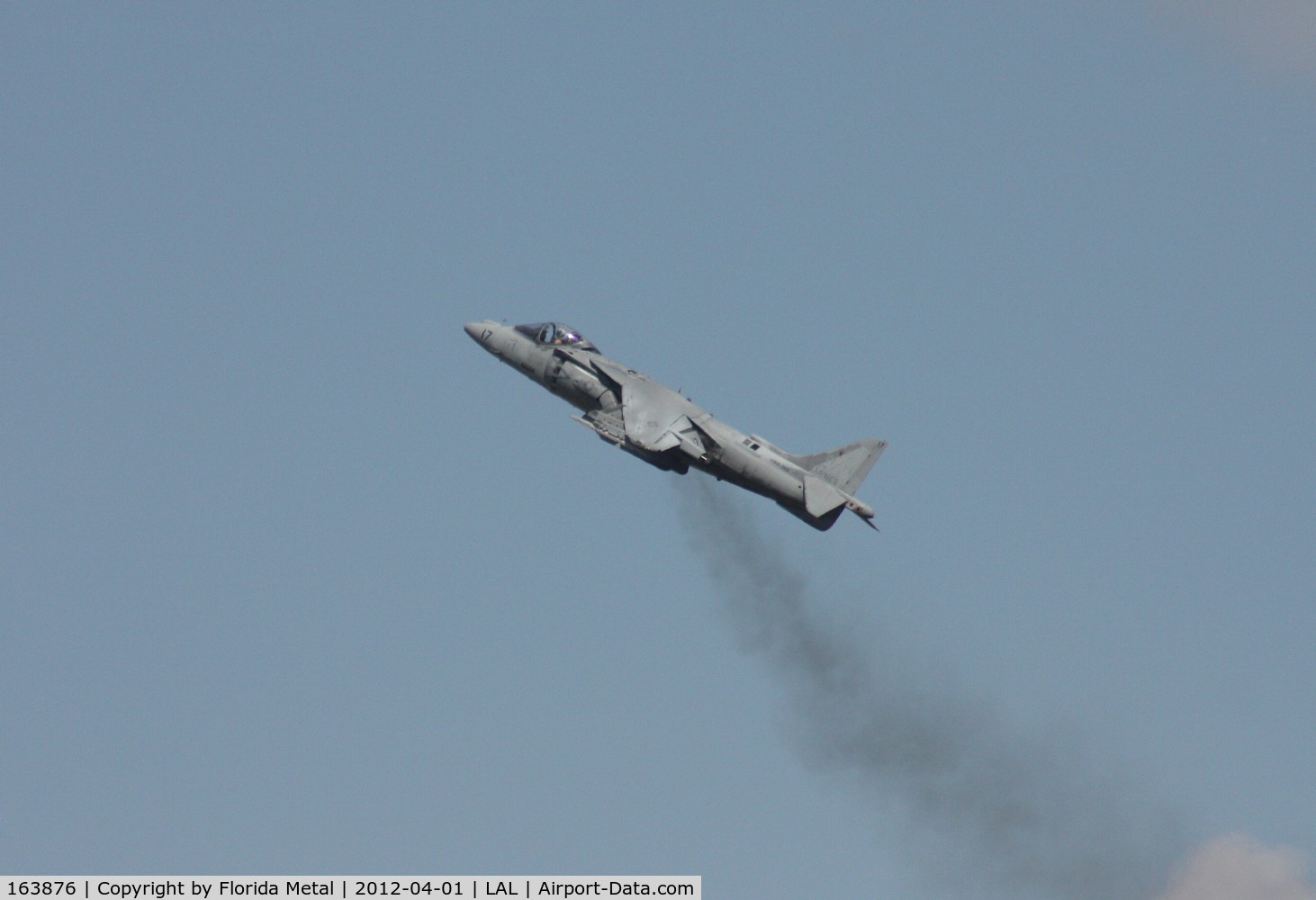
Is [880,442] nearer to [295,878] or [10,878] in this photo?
[295,878]

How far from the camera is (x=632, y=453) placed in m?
71.8

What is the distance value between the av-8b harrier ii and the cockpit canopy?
0.42 meters

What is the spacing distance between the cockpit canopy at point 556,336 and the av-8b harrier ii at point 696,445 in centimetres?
42

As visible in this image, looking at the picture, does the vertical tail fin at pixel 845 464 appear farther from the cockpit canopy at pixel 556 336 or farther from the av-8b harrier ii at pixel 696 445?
the cockpit canopy at pixel 556 336

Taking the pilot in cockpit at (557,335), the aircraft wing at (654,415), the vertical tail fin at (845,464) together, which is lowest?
the vertical tail fin at (845,464)

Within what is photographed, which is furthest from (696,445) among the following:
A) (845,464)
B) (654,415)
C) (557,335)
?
(557,335)

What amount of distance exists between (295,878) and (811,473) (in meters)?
21.1

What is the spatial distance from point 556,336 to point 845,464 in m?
11.5

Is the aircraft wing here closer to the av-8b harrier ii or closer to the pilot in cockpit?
the av-8b harrier ii

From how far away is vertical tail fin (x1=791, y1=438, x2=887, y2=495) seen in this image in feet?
232

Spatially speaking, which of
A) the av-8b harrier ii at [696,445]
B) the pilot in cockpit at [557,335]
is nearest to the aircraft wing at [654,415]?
the av-8b harrier ii at [696,445]

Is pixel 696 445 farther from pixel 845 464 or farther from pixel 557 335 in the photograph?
pixel 557 335

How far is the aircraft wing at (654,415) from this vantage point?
70812mm

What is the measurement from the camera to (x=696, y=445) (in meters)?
70.8
